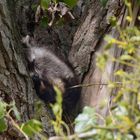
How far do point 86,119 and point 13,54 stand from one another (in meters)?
0.74

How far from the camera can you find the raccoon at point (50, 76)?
1.67 meters

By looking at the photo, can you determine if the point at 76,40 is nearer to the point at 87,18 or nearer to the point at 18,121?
the point at 87,18

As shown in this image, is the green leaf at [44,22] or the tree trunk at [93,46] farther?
the green leaf at [44,22]

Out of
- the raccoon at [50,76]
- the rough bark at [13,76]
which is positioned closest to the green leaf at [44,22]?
the raccoon at [50,76]

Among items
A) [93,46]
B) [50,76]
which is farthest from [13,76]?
[93,46]

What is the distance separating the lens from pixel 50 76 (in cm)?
170

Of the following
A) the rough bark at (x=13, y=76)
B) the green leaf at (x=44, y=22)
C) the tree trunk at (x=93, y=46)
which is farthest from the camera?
the green leaf at (x=44, y=22)

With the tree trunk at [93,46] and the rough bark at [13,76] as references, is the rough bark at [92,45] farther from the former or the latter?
the rough bark at [13,76]

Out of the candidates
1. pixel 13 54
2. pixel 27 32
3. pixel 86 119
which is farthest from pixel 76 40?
pixel 86 119

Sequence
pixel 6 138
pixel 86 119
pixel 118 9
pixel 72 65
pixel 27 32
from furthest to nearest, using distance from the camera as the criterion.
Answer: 1. pixel 27 32
2. pixel 72 65
3. pixel 118 9
4. pixel 6 138
5. pixel 86 119

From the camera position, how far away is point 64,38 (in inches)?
76.6

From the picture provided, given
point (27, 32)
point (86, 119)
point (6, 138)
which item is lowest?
point (6, 138)

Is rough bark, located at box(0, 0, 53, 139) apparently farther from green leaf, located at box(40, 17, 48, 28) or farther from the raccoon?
green leaf, located at box(40, 17, 48, 28)

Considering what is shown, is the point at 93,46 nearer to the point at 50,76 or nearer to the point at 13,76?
the point at 50,76
